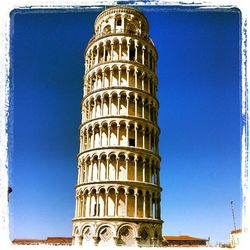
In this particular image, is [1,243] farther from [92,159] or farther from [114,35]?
[114,35]

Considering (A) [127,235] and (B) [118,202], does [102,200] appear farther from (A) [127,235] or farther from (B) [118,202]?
(A) [127,235]

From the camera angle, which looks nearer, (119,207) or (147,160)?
(119,207)

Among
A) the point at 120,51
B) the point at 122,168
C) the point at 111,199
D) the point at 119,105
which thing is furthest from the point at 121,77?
the point at 111,199

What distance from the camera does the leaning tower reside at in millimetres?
22297

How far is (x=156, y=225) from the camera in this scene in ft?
76.3

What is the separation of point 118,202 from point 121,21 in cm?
1547

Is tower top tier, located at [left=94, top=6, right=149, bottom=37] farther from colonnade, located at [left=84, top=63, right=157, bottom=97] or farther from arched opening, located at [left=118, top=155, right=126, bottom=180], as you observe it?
arched opening, located at [left=118, top=155, right=126, bottom=180]

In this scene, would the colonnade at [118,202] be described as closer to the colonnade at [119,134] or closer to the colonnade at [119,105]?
the colonnade at [119,134]

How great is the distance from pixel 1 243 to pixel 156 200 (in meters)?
17.0

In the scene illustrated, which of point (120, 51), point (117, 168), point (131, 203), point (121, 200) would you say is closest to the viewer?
point (121, 200)

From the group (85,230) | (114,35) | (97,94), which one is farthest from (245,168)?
(114,35)

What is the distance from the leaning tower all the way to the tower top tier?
0.08 m

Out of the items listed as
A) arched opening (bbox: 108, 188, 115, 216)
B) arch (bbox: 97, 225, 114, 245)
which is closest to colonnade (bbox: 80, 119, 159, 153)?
arched opening (bbox: 108, 188, 115, 216)

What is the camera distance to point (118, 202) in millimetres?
22531
